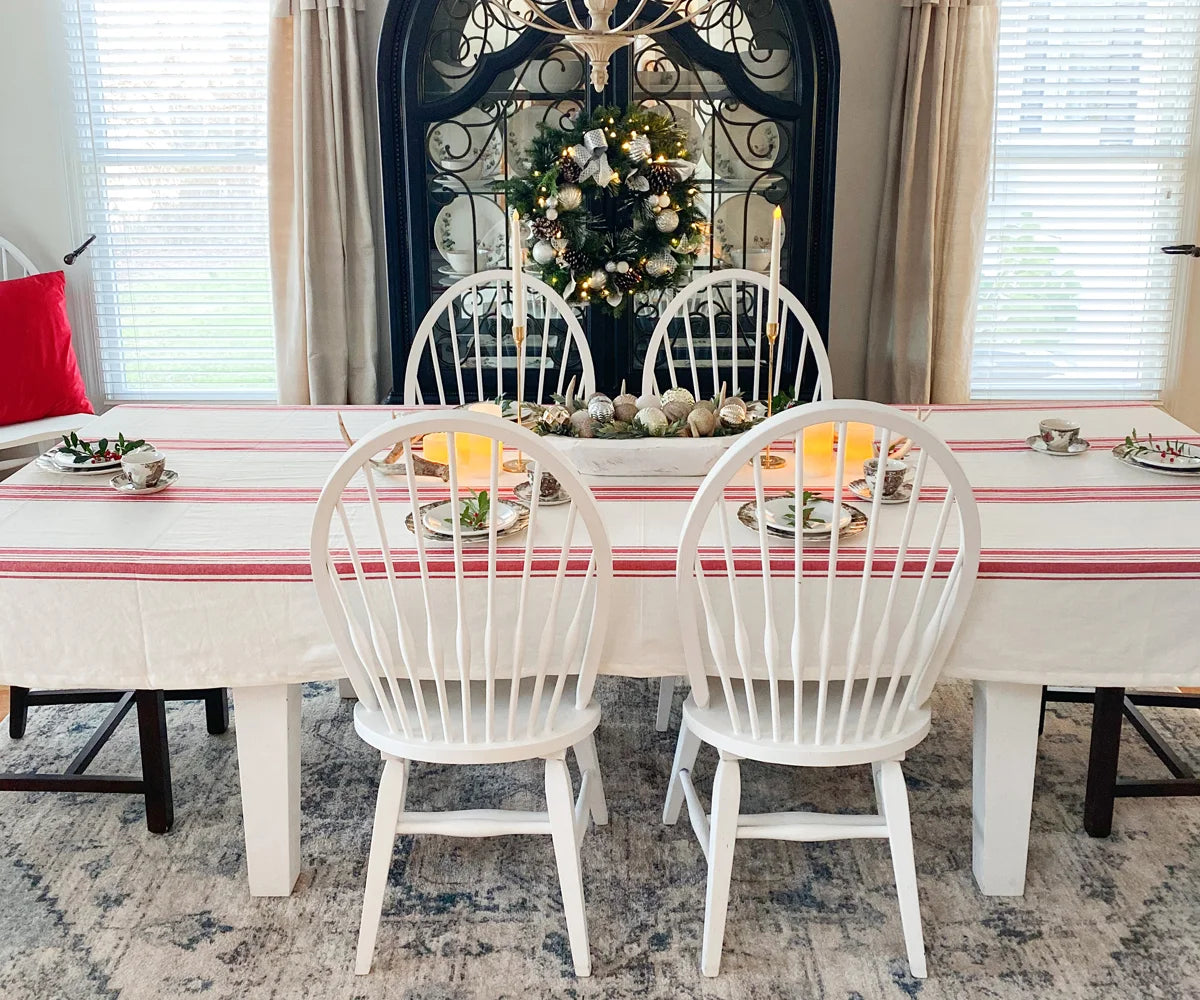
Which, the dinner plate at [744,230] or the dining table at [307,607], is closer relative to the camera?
the dining table at [307,607]

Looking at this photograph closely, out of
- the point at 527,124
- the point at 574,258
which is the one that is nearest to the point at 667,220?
the point at 574,258

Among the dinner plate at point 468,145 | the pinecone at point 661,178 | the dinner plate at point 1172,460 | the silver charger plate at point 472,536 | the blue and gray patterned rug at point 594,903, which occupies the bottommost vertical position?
the blue and gray patterned rug at point 594,903

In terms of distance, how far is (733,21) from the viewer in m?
3.29

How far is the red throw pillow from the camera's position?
11.7 ft

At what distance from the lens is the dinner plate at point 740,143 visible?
335cm

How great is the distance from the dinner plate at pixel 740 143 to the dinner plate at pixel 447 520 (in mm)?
1757

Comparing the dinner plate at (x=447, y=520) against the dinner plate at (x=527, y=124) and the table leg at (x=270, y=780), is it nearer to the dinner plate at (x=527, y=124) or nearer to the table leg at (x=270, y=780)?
the table leg at (x=270, y=780)

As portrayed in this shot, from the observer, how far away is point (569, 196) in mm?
3230

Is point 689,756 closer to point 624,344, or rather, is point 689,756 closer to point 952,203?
point 624,344

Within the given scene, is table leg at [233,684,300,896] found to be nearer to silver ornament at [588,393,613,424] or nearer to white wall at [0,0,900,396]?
silver ornament at [588,393,613,424]

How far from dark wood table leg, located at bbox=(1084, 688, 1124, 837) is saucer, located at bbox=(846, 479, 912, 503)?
0.48 meters

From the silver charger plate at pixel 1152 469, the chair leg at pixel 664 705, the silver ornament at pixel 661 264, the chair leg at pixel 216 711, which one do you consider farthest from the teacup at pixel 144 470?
the silver charger plate at pixel 1152 469

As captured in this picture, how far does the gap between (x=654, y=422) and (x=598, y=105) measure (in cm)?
149

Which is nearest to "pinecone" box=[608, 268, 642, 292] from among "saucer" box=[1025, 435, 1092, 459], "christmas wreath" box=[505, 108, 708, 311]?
"christmas wreath" box=[505, 108, 708, 311]
